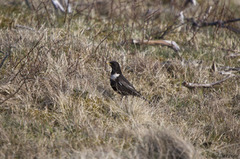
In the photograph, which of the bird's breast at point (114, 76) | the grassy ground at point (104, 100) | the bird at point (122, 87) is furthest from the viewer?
the bird's breast at point (114, 76)

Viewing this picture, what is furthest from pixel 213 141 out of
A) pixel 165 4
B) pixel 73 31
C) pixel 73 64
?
pixel 165 4

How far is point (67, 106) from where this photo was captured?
14.2 ft

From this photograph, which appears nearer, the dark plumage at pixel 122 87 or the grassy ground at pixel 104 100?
the grassy ground at pixel 104 100

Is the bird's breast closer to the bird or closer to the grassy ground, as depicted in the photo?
the bird

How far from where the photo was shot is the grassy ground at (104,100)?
3688mm

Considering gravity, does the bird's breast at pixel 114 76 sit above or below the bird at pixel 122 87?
above

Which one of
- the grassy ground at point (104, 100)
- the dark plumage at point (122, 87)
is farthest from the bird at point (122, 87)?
the grassy ground at point (104, 100)

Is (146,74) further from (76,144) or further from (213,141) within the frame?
(76,144)

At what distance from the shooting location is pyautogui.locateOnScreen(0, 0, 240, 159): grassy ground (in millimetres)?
3688

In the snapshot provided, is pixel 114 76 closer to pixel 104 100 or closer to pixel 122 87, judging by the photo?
pixel 122 87

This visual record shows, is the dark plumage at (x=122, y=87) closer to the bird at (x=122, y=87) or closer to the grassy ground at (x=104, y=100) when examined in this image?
the bird at (x=122, y=87)

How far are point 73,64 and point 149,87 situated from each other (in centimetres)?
138

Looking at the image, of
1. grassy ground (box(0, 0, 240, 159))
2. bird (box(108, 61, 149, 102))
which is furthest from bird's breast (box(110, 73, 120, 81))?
grassy ground (box(0, 0, 240, 159))

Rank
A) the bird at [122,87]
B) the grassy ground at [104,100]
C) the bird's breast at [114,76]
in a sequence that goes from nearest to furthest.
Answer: the grassy ground at [104,100] < the bird at [122,87] < the bird's breast at [114,76]
